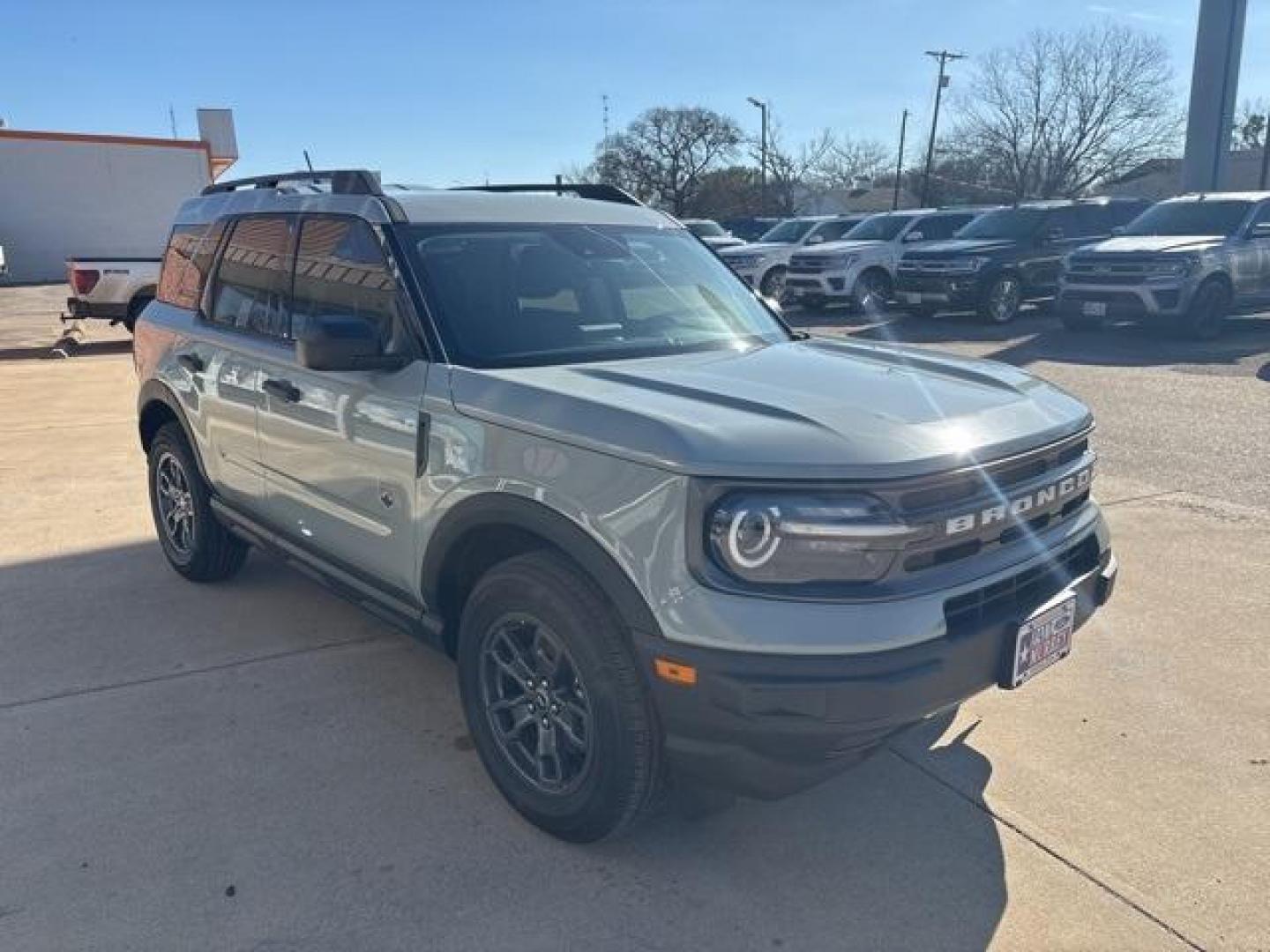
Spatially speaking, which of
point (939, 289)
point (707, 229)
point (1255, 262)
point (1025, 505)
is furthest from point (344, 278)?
point (707, 229)

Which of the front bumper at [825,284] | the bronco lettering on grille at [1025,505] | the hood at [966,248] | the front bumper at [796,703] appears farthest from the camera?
the front bumper at [825,284]

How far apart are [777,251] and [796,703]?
1836 cm

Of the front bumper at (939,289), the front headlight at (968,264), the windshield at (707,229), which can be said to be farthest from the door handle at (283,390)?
the windshield at (707,229)

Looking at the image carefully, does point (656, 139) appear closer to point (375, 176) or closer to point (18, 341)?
point (18, 341)

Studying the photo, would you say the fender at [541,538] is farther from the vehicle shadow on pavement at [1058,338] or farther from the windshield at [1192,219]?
the windshield at [1192,219]

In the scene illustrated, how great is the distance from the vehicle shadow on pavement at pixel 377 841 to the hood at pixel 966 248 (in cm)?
1347

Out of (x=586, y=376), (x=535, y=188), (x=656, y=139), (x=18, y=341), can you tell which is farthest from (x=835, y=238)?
(x=656, y=139)

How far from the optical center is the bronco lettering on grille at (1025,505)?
8.45ft

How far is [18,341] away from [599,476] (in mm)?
17138

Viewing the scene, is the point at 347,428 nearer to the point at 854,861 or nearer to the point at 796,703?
the point at 796,703

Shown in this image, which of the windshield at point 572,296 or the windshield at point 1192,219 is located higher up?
the windshield at point 1192,219

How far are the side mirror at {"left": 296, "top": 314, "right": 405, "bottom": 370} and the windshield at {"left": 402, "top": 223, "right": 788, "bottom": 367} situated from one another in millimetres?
221

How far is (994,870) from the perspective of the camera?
2840 mm

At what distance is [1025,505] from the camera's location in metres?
2.79
